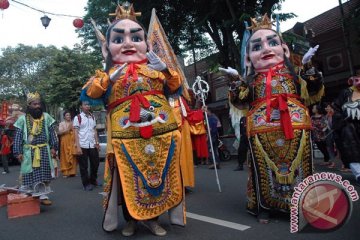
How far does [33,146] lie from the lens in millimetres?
5770

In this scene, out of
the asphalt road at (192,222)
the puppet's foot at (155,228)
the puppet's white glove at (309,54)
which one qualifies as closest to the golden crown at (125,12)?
→ the puppet's white glove at (309,54)

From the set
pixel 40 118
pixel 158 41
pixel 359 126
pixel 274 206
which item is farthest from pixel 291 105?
pixel 40 118

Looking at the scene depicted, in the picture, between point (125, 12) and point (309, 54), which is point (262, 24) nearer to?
point (309, 54)

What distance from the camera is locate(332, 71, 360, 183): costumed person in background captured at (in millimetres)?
5609

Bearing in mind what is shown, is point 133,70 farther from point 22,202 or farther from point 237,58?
point 237,58

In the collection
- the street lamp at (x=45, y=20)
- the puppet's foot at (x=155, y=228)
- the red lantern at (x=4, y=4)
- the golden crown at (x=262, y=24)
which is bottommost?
the puppet's foot at (x=155, y=228)

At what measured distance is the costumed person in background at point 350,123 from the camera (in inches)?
221

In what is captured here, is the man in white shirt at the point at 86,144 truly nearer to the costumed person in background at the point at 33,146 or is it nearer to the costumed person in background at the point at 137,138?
the costumed person in background at the point at 33,146

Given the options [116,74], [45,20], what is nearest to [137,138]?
[116,74]

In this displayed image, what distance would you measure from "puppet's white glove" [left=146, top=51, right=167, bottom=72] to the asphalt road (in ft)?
5.51

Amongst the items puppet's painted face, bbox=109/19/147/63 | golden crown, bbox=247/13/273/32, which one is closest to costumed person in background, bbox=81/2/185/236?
puppet's painted face, bbox=109/19/147/63

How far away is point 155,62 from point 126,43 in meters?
0.45

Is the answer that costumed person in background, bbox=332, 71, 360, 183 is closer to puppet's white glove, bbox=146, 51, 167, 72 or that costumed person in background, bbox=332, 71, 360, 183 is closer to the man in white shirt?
puppet's white glove, bbox=146, 51, 167, 72

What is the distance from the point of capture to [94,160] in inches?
294
